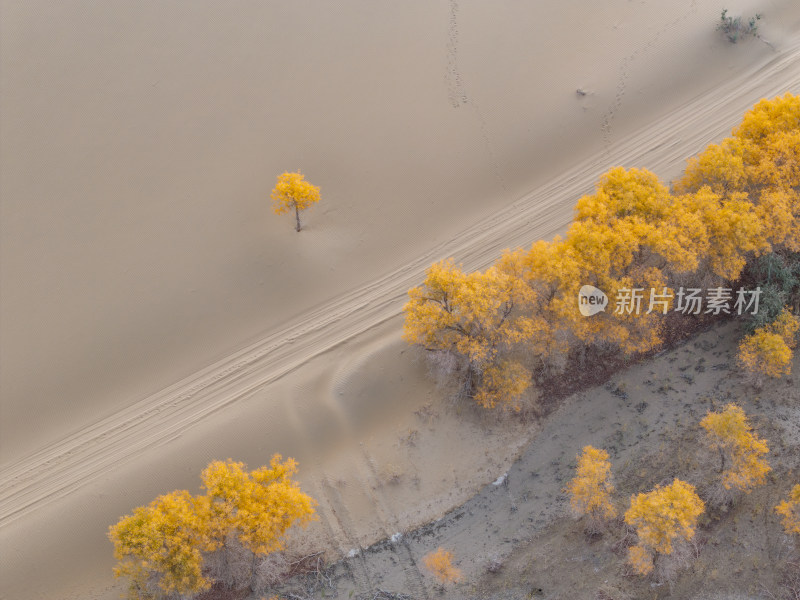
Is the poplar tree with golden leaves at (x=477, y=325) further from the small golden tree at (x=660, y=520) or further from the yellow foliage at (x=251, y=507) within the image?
the yellow foliage at (x=251, y=507)

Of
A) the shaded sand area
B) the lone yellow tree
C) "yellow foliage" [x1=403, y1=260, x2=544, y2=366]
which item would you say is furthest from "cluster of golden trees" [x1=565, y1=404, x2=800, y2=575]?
the lone yellow tree

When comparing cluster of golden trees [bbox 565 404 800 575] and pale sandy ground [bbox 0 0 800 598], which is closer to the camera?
cluster of golden trees [bbox 565 404 800 575]

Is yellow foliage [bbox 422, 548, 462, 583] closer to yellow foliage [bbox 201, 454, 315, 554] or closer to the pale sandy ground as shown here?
the pale sandy ground

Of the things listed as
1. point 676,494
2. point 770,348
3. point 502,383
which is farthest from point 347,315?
point 770,348

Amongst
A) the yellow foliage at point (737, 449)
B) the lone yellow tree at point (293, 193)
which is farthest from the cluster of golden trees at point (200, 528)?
the yellow foliage at point (737, 449)

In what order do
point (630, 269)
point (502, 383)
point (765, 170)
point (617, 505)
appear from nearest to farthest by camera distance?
point (617, 505) → point (630, 269) → point (502, 383) → point (765, 170)

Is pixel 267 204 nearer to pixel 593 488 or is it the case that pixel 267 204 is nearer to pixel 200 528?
pixel 200 528
